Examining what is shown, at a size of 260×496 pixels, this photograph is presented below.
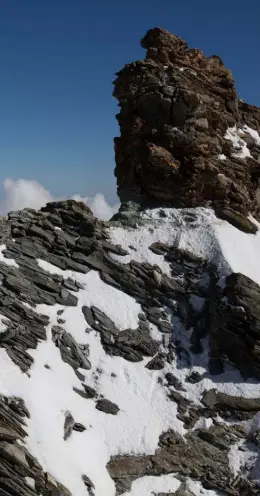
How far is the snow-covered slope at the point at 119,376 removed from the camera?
19.0m

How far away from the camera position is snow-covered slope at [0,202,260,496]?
1895 cm

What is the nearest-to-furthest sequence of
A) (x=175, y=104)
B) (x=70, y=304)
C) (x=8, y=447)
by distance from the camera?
(x=8, y=447)
(x=70, y=304)
(x=175, y=104)

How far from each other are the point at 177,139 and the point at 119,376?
19.2 m

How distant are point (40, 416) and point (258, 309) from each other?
46.8 feet

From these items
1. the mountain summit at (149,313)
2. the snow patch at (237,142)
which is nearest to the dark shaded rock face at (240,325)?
the mountain summit at (149,313)

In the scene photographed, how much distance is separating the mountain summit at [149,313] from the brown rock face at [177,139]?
117mm

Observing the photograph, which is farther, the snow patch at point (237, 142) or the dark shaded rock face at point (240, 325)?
the snow patch at point (237, 142)

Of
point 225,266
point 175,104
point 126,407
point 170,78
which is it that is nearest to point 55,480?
point 126,407

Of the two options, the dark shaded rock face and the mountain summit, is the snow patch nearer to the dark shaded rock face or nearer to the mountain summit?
the mountain summit

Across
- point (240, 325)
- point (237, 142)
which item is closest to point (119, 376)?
point (240, 325)

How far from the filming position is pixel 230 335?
26.3 meters

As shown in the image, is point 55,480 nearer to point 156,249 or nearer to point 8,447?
point 8,447

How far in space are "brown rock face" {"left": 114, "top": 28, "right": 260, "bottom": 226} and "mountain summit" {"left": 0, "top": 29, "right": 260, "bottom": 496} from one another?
12 centimetres

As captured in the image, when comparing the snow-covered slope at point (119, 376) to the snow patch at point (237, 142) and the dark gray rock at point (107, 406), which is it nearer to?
the dark gray rock at point (107, 406)
